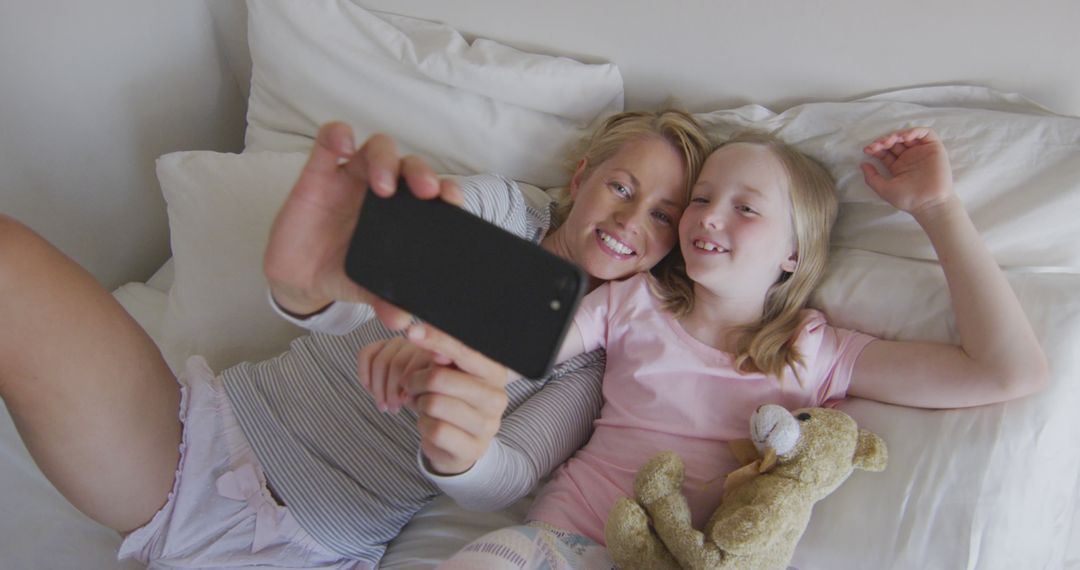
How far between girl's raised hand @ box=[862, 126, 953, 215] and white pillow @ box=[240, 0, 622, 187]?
1.43 feet

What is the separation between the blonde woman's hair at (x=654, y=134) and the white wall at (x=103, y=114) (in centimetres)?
85

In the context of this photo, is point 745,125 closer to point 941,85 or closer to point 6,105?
point 941,85

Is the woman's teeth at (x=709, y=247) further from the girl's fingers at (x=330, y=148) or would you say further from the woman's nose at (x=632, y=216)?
the girl's fingers at (x=330, y=148)

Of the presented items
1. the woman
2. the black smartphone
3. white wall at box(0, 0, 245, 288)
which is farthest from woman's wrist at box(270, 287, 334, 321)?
white wall at box(0, 0, 245, 288)

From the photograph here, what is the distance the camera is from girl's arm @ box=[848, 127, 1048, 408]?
33.4 inches

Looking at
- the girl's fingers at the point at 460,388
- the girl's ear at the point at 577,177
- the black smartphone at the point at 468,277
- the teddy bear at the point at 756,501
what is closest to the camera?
the black smartphone at the point at 468,277

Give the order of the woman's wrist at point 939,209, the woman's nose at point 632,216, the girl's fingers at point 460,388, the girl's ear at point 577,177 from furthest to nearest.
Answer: the girl's ear at point 577,177 < the woman's nose at point 632,216 < the woman's wrist at point 939,209 < the girl's fingers at point 460,388

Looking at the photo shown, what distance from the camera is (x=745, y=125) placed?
43.2 inches

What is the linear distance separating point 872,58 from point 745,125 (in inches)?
Answer: 8.0

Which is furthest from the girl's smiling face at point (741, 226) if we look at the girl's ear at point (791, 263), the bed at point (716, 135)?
the bed at point (716, 135)

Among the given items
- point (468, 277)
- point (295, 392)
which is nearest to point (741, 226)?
point (468, 277)

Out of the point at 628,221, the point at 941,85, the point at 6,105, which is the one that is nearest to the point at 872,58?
the point at 941,85

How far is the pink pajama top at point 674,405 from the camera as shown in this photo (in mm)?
947

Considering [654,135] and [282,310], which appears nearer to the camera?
[282,310]
